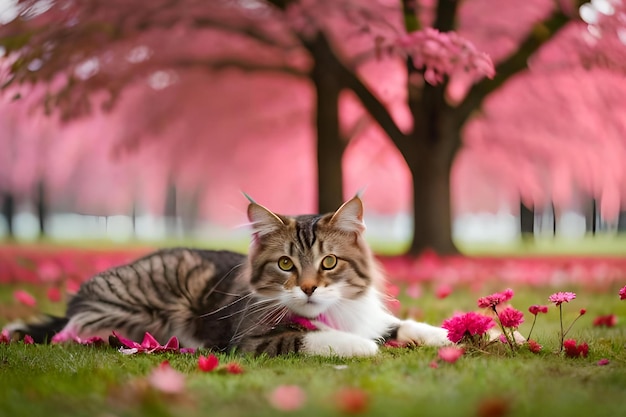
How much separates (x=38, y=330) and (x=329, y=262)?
8.77 feet

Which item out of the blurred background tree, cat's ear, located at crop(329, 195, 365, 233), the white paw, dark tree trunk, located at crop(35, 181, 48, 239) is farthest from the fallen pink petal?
dark tree trunk, located at crop(35, 181, 48, 239)

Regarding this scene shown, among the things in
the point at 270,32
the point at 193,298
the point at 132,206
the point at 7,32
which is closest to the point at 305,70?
the point at 270,32

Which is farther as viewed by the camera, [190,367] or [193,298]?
[193,298]

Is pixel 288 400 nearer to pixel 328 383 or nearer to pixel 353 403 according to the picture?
pixel 353 403

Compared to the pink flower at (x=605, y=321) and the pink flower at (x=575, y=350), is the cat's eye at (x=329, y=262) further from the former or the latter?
the pink flower at (x=605, y=321)

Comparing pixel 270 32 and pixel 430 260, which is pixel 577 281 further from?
pixel 270 32

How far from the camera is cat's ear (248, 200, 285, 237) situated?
14.1ft

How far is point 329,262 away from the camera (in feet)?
13.9

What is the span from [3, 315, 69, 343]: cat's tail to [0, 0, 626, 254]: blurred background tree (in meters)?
1.80

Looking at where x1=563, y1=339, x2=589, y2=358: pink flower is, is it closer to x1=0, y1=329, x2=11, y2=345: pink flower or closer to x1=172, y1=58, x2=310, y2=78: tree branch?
x1=0, y1=329, x2=11, y2=345: pink flower

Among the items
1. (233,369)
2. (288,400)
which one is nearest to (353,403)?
(288,400)

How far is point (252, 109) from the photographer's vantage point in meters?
16.2

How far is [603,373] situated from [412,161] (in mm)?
8918

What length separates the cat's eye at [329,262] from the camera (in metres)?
4.20
